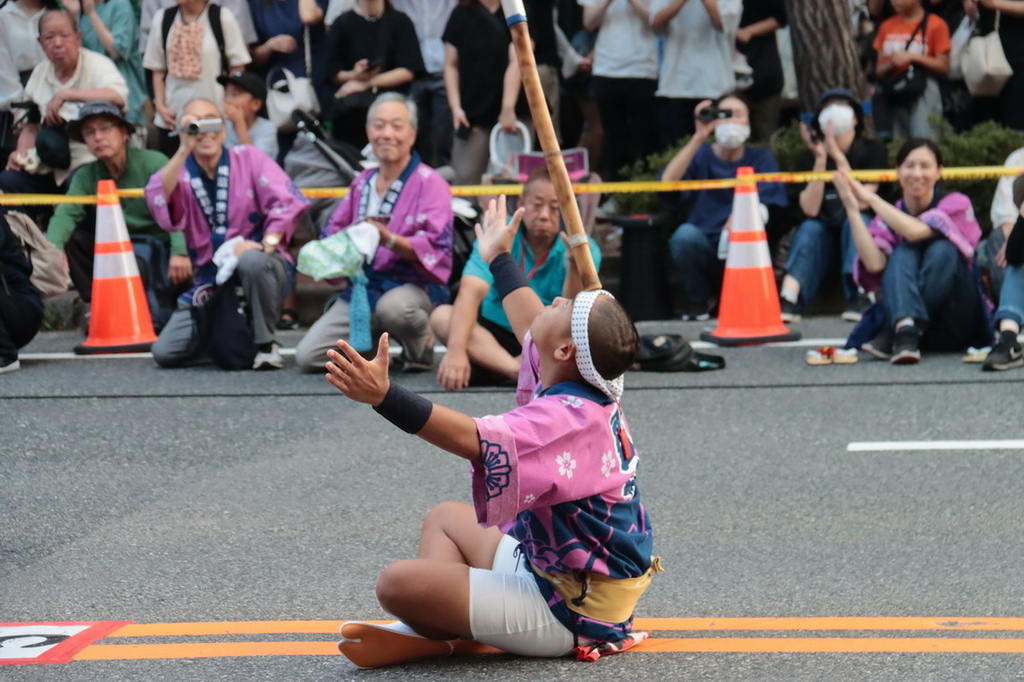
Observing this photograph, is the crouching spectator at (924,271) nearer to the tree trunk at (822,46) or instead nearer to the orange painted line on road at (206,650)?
the tree trunk at (822,46)

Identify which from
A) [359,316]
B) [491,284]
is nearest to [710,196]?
[491,284]

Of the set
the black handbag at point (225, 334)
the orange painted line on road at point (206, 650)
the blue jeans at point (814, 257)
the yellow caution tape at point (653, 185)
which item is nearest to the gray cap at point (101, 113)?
the yellow caution tape at point (653, 185)

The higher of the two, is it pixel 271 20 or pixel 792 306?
pixel 271 20

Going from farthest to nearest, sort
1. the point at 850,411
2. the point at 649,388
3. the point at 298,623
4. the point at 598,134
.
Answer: the point at 598,134 < the point at 649,388 < the point at 850,411 < the point at 298,623

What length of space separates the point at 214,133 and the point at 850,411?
12.5 ft

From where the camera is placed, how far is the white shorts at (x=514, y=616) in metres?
3.55

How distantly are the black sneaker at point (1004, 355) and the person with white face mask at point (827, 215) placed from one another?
1.72 m

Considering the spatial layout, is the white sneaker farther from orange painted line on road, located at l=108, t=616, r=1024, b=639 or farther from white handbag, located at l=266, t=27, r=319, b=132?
orange painted line on road, located at l=108, t=616, r=1024, b=639

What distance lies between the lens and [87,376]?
795 cm

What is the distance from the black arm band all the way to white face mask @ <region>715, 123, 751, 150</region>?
647 centimetres

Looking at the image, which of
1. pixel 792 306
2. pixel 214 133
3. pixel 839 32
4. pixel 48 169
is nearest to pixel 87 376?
pixel 214 133

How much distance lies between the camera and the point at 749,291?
335 inches

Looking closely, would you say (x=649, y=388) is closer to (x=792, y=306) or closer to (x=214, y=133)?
(x=792, y=306)

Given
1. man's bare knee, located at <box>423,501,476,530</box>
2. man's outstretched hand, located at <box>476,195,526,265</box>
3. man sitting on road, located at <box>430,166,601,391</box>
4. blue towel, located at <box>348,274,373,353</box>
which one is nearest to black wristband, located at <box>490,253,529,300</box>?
man's outstretched hand, located at <box>476,195,526,265</box>
